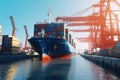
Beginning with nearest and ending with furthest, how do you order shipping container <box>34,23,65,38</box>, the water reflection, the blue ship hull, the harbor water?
the harbor water, the water reflection, the blue ship hull, shipping container <box>34,23,65,38</box>

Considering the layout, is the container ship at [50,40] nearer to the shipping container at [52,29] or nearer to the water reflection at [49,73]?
the shipping container at [52,29]

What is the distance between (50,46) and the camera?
57.6 m

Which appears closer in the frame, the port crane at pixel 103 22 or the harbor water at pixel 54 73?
the harbor water at pixel 54 73

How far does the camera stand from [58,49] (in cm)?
6069

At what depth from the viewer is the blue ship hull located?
56.0 meters

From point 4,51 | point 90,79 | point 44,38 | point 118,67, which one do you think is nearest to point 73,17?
point 44,38

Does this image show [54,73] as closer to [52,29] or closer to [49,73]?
[49,73]

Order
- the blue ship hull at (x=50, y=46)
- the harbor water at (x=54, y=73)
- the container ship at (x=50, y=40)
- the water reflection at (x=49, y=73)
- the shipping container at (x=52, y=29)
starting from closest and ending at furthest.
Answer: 1. the harbor water at (x=54, y=73)
2. the water reflection at (x=49, y=73)
3. the blue ship hull at (x=50, y=46)
4. the container ship at (x=50, y=40)
5. the shipping container at (x=52, y=29)

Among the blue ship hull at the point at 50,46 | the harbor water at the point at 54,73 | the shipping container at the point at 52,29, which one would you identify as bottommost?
the harbor water at the point at 54,73

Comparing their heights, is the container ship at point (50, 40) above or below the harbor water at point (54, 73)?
above

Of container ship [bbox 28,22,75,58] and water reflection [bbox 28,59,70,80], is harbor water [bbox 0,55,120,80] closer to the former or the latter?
water reflection [bbox 28,59,70,80]

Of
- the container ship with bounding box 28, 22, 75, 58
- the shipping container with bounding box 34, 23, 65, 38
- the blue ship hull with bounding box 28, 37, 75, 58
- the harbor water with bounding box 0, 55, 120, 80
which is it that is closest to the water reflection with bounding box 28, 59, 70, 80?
the harbor water with bounding box 0, 55, 120, 80

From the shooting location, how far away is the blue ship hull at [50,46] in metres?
56.0

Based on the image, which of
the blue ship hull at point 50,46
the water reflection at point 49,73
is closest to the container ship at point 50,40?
the blue ship hull at point 50,46
